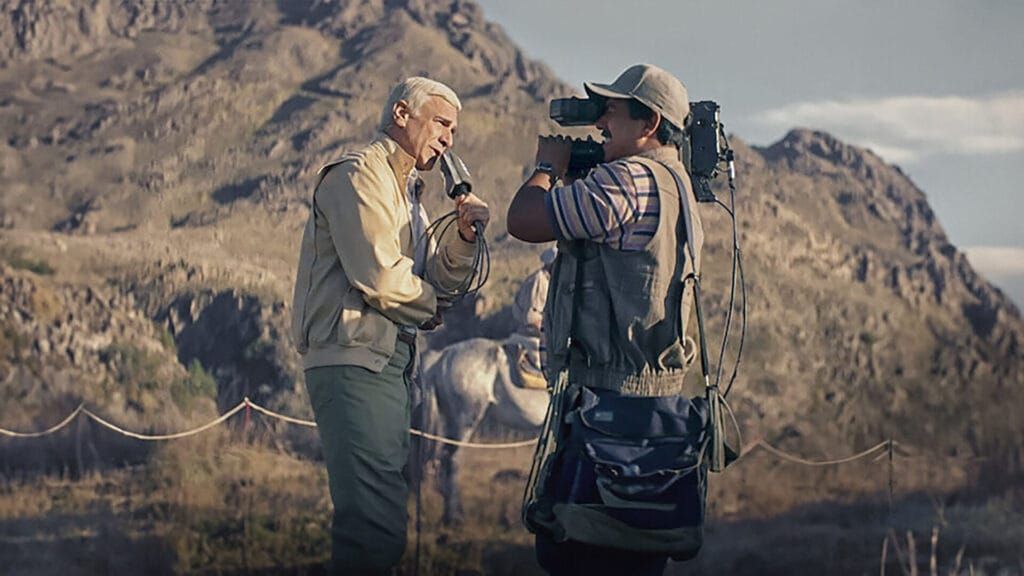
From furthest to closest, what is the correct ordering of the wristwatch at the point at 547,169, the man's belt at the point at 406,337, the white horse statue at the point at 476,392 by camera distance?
the white horse statue at the point at 476,392 < the man's belt at the point at 406,337 < the wristwatch at the point at 547,169

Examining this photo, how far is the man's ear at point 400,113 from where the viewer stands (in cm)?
412

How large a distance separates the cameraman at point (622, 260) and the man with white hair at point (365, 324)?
0.42 meters

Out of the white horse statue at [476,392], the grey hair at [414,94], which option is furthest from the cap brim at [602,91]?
the white horse statue at [476,392]

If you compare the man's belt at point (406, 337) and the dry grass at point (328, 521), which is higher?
the man's belt at point (406, 337)

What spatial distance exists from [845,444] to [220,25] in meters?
23.3

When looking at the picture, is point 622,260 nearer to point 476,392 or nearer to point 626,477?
point 626,477

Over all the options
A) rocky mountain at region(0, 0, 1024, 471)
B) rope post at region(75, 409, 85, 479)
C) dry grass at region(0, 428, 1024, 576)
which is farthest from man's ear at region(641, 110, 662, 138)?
rocky mountain at region(0, 0, 1024, 471)

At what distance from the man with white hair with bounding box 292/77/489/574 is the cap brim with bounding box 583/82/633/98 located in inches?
21.7

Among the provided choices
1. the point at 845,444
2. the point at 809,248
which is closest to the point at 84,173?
the point at 809,248

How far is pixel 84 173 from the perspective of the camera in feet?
85.7

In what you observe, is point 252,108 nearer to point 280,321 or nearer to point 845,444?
point 280,321

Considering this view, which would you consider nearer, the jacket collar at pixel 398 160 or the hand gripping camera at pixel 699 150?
the hand gripping camera at pixel 699 150

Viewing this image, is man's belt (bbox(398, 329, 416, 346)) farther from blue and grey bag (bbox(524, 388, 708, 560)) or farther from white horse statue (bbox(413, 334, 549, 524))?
white horse statue (bbox(413, 334, 549, 524))

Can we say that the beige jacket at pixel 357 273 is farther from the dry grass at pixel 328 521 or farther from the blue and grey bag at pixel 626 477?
the dry grass at pixel 328 521
